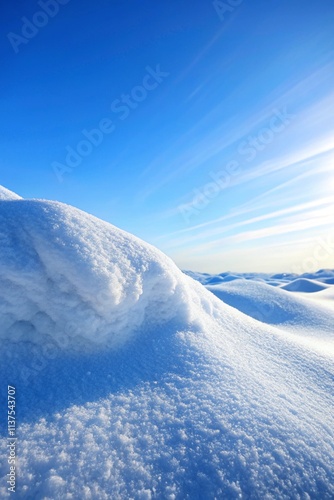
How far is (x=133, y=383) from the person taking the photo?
2.42 m

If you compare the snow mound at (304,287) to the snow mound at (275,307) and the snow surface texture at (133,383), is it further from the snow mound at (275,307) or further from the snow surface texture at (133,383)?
the snow surface texture at (133,383)

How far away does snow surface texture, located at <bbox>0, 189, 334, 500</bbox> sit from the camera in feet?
5.69

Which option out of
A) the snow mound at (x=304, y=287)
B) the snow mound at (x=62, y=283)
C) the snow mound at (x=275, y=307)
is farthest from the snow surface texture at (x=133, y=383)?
the snow mound at (x=304, y=287)

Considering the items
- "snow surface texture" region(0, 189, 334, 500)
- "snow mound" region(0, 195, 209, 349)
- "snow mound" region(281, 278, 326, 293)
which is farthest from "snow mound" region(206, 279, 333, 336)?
"snow mound" region(281, 278, 326, 293)

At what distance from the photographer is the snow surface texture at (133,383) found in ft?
5.69

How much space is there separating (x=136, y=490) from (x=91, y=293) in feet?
5.33

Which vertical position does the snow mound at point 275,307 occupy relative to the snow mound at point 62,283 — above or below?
below

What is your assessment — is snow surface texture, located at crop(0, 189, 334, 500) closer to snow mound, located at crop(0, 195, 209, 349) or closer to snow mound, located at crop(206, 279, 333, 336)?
snow mound, located at crop(0, 195, 209, 349)

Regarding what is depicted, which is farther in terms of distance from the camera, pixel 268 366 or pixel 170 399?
pixel 268 366

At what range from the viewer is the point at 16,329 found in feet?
8.37

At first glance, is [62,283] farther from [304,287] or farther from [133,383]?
[304,287]

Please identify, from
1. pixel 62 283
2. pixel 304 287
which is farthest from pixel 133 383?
pixel 304 287

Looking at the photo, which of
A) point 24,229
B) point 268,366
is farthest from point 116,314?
point 268,366

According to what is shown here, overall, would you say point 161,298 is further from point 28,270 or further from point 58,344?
point 28,270
